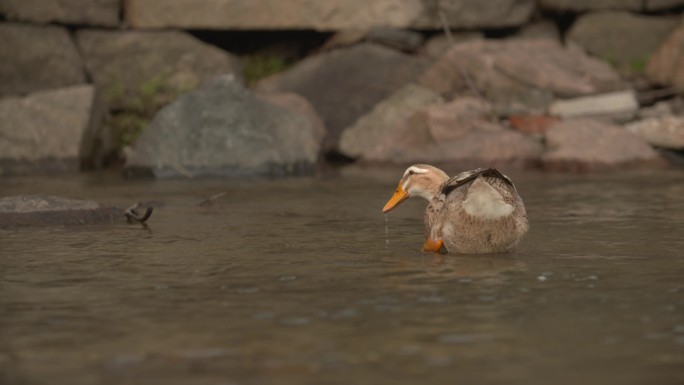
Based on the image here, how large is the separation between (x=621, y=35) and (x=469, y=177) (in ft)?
36.2

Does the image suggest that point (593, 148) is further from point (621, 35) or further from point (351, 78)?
point (351, 78)

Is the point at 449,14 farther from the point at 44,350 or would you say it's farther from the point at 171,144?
the point at 44,350

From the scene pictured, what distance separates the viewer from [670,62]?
50.8 ft

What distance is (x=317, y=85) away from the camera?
16.6m

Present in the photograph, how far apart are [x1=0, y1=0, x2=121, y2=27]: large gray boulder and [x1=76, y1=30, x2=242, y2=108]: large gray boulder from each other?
0.30 metres

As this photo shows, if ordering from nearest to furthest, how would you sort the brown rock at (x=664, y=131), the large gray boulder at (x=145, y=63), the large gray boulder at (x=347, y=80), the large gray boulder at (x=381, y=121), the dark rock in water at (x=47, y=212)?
the dark rock in water at (x=47, y=212) < the brown rock at (x=664, y=131) < the large gray boulder at (x=381, y=121) < the large gray boulder at (x=145, y=63) < the large gray boulder at (x=347, y=80)

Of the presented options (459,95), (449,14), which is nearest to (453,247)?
(459,95)

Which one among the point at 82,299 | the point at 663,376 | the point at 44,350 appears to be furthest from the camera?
the point at 82,299

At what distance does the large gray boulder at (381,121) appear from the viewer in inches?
599

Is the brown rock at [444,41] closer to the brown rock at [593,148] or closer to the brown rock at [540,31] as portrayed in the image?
the brown rock at [540,31]

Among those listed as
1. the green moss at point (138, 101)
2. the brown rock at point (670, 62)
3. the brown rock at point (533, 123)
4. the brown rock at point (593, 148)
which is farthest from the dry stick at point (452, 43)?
the green moss at point (138, 101)

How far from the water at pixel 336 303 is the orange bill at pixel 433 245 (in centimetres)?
12

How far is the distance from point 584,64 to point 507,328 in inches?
455

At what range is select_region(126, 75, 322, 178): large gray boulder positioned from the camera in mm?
13609
